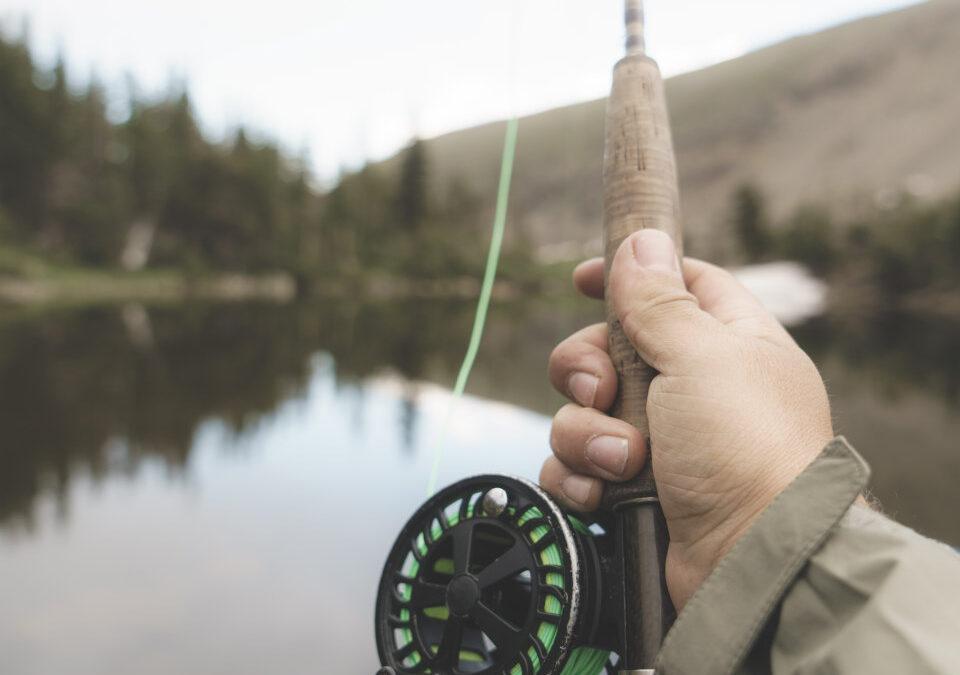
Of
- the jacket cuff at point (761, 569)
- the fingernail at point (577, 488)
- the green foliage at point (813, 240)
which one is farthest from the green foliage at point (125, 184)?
the jacket cuff at point (761, 569)

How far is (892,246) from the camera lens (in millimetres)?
34500

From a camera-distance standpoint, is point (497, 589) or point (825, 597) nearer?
point (825, 597)

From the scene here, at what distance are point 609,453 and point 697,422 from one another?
0.20 metres

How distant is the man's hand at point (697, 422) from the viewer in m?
1.22

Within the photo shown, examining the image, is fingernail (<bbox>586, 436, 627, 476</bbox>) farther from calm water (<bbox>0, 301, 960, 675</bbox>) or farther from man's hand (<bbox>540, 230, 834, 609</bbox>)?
calm water (<bbox>0, 301, 960, 675</bbox>)

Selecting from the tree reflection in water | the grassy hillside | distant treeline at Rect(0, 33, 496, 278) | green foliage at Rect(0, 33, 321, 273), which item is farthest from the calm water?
the grassy hillside

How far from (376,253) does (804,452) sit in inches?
2419

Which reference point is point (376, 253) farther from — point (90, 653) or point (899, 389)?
point (90, 653)

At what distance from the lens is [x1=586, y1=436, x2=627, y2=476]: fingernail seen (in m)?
1.39

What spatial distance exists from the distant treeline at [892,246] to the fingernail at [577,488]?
39.0m

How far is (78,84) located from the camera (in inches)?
1802

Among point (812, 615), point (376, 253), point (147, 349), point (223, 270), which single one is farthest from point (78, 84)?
point (812, 615)

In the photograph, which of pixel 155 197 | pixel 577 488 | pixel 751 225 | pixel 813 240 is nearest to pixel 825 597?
pixel 577 488

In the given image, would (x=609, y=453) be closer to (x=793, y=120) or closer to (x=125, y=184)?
(x=125, y=184)
